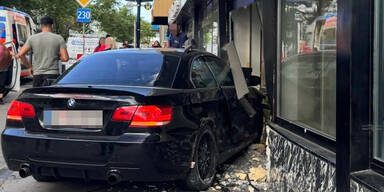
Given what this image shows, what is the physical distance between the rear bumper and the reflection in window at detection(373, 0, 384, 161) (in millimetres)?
1815

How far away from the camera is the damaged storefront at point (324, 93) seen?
262 centimetres

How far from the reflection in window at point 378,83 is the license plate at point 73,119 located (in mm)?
2217

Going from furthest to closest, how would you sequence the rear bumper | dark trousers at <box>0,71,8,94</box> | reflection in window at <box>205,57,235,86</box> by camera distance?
dark trousers at <box>0,71,8,94</box>, reflection in window at <box>205,57,235,86</box>, the rear bumper

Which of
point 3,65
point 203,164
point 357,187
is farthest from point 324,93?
point 3,65

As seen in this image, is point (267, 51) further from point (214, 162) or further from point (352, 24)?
point (352, 24)

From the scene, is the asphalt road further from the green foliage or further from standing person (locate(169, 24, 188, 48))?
the green foliage

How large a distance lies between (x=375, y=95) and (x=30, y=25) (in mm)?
17752

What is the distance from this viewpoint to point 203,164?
4.52m

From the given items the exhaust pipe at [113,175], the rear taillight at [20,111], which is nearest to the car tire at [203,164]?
the exhaust pipe at [113,175]

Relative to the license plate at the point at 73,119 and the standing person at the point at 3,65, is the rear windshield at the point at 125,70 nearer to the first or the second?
the license plate at the point at 73,119

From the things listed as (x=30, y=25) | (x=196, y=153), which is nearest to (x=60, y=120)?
(x=196, y=153)

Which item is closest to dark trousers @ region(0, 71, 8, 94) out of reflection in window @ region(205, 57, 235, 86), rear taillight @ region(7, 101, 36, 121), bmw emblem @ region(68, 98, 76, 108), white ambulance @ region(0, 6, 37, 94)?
white ambulance @ region(0, 6, 37, 94)

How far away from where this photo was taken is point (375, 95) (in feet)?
8.59

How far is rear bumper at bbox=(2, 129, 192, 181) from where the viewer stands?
373 cm
